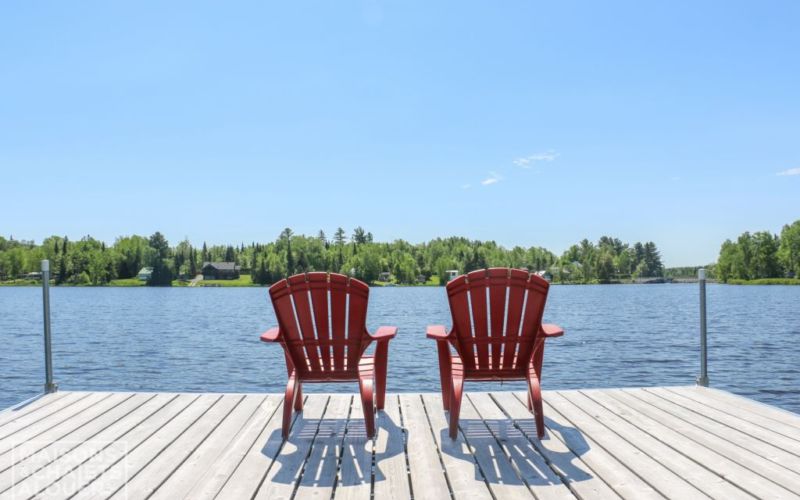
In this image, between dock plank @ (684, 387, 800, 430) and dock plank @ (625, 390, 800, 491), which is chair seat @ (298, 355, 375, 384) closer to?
dock plank @ (625, 390, 800, 491)

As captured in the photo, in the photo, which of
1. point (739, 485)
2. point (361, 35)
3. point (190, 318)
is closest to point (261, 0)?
point (361, 35)

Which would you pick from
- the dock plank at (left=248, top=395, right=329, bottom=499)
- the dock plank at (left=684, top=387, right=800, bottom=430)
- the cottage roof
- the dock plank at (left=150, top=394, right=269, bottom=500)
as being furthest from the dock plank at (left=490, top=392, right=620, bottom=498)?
the cottage roof

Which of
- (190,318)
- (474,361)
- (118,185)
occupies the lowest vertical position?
(190,318)

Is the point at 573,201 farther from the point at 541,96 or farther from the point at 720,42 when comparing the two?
the point at 720,42

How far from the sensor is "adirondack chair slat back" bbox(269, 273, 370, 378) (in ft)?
10.8

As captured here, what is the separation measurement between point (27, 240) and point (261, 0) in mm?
132813

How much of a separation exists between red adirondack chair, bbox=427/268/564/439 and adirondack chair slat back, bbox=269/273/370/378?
0.49 meters

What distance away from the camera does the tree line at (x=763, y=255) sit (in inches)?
2495

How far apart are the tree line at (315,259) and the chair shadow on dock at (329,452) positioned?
2895 inches

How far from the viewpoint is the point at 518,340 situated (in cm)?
331

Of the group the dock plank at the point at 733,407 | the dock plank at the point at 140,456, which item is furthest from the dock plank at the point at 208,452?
the dock plank at the point at 733,407

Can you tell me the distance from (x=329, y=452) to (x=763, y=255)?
78.9 meters

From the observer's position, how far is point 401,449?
294 centimetres

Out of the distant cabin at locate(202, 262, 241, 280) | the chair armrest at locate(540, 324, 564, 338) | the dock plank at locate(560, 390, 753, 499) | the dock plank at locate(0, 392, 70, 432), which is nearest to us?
the dock plank at locate(560, 390, 753, 499)
